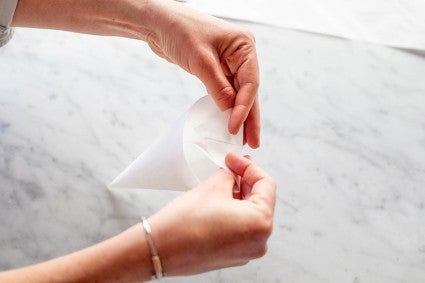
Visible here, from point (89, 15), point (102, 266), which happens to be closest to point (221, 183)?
point (102, 266)

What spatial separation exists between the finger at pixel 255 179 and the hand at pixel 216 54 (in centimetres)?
8

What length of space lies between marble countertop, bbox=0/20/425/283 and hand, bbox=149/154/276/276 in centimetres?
13

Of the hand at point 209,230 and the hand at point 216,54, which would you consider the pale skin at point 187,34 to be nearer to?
the hand at point 216,54

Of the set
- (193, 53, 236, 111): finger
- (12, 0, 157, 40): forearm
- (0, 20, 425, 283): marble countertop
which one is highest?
(193, 53, 236, 111): finger

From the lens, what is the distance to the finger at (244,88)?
1.89 ft

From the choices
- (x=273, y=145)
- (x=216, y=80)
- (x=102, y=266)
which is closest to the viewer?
(x=102, y=266)

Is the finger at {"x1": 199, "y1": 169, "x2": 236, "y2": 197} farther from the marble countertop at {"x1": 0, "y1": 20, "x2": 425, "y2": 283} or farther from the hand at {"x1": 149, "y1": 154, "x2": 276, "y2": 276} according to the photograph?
the marble countertop at {"x1": 0, "y1": 20, "x2": 425, "y2": 283}

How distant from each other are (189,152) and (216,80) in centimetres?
10

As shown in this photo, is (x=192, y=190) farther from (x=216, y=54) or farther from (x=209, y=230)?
(x=216, y=54)

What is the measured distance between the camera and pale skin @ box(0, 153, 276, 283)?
0.45m

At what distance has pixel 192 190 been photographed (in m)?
0.49

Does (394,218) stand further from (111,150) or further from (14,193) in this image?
(14,193)

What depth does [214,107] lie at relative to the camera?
0.59 m

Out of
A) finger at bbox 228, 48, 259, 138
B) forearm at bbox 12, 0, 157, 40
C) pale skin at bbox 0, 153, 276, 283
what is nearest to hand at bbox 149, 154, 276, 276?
pale skin at bbox 0, 153, 276, 283
